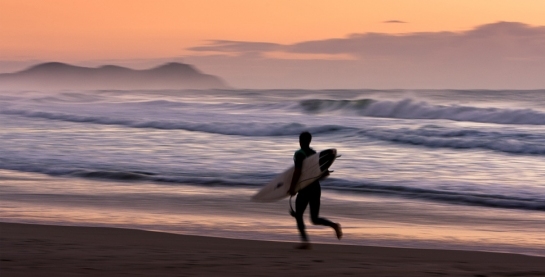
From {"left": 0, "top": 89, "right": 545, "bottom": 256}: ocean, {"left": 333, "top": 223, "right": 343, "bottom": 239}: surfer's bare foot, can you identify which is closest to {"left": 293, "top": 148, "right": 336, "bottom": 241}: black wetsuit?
{"left": 333, "top": 223, "right": 343, "bottom": 239}: surfer's bare foot

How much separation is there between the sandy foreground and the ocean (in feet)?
2.77

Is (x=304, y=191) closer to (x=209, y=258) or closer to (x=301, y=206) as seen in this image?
(x=301, y=206)

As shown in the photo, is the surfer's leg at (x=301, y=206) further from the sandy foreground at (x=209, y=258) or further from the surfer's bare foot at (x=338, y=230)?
the surfer's bare foot at (x=338, y=230)

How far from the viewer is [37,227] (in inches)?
388

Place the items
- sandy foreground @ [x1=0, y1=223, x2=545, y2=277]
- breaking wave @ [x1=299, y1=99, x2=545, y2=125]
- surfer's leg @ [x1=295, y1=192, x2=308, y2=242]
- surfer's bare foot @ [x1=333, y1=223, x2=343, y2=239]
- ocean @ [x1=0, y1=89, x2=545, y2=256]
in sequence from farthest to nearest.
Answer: breaking wave @ [x1=299, y1=99, x2=545, y2=125]
ocean @ [x1=0, y1=89, x2=545, y2=256]
surfer's bare foot @ [x1=333, y1=223, x2=343, y2=239]
surfer's leg @ [x1=295, y1=192, x2=308, y2=242]
sandy foreground @ [x1=0, y1=223, x2=545, y2=277]

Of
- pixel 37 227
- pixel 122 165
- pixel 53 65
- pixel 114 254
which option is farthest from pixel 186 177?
pixel 53 65

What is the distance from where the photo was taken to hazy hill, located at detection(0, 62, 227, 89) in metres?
127

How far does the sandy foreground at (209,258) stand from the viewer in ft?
23.4

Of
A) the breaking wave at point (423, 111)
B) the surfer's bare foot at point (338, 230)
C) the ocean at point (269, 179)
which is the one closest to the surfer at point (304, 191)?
the surfer's bare foot at point (338, 230)

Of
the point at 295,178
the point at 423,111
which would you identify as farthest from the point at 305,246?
the point at 423,111

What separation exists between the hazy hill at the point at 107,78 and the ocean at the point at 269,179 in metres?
92.5

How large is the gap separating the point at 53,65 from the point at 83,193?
13057 cm

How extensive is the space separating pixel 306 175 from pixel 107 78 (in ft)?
405

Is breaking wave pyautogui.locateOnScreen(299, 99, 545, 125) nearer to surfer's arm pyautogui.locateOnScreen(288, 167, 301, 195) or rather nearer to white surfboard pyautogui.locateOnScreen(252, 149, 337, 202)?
white surfboard pyautogui.locateOnScreen(252, 149, 337, 202)
